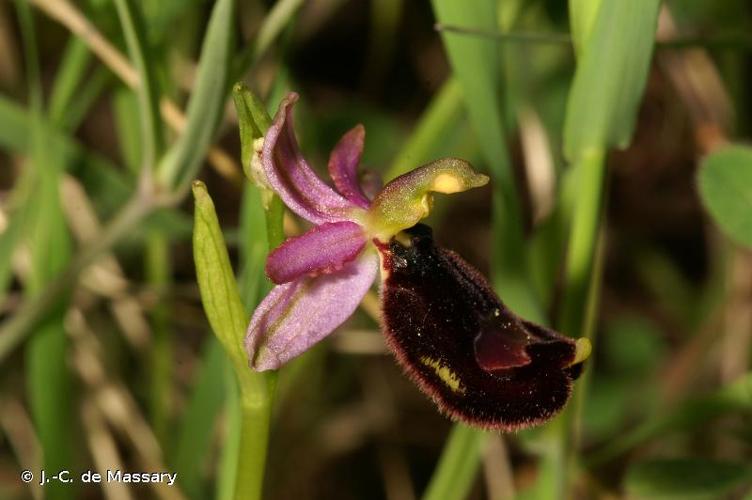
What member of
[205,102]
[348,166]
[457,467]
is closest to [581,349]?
[348,166]

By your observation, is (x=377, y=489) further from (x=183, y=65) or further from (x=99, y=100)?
(x=99, y=100)

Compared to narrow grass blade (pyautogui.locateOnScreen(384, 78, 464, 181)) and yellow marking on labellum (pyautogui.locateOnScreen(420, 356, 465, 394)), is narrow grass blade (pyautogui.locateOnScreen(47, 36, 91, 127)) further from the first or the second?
yellow marking on labellum (pyautogui.locateOnScreen(420, 356, 465, 394))

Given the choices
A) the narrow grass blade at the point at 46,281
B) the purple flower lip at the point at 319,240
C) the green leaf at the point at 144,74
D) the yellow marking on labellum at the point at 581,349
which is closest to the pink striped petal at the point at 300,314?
the purple flower lip at the point at 319,240

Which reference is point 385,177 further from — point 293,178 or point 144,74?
point 293,178

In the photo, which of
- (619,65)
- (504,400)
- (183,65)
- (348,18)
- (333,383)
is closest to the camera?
(504,400)

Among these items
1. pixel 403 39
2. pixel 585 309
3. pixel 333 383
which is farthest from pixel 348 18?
pixel 585 309

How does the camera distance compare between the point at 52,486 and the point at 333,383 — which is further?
the point at 333,383

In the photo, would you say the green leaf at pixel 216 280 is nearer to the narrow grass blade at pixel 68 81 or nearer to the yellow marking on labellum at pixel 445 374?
the yellow marking on labellum at pixel 445 374
